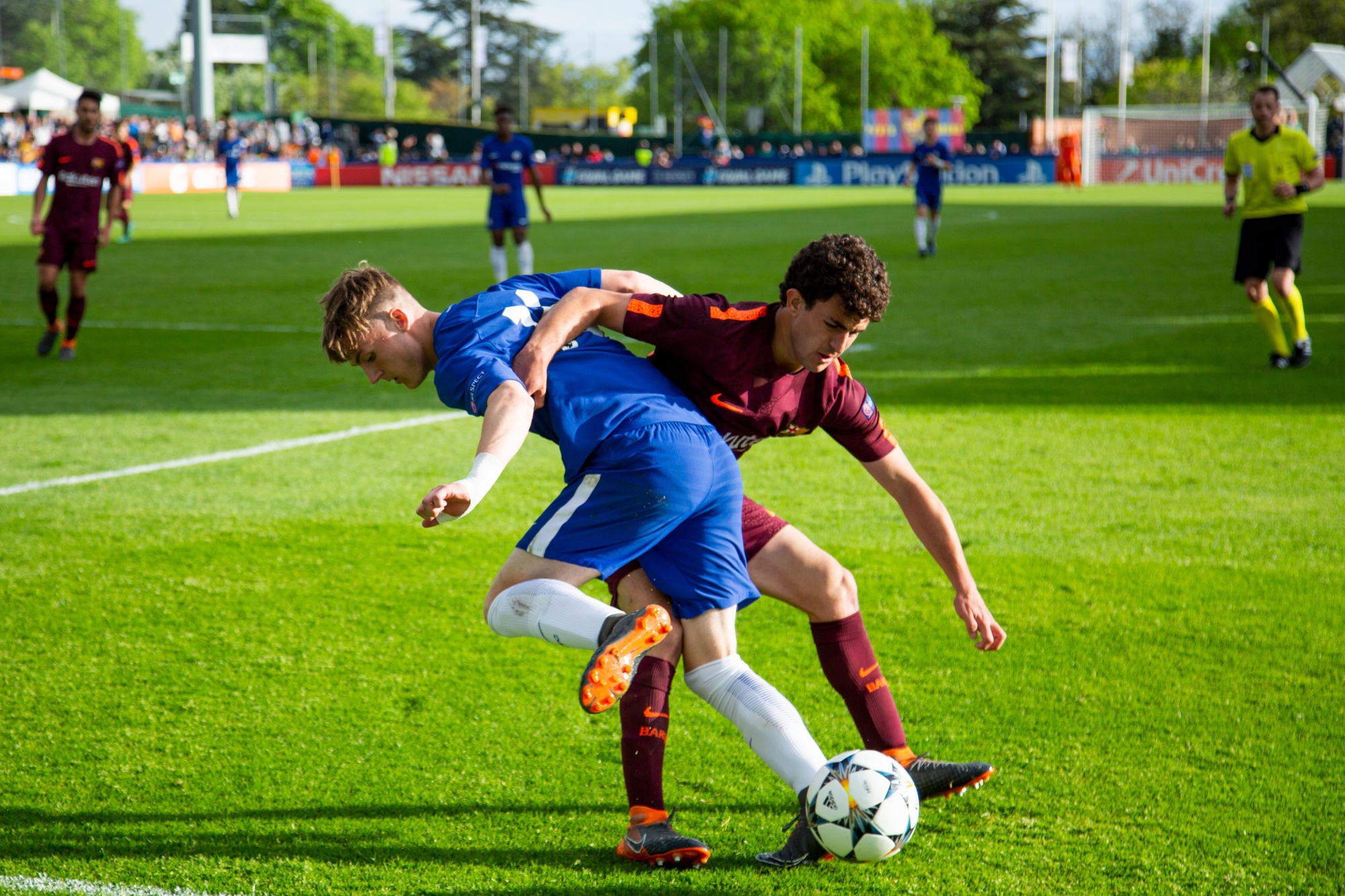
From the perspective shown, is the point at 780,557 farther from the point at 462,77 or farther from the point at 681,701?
the point at 462,77

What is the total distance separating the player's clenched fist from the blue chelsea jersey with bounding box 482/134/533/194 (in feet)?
49.4

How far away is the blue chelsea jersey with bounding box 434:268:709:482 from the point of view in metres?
2.99

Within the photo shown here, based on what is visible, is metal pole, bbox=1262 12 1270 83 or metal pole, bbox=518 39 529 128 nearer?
metal pole, bbox=518 39 529 128

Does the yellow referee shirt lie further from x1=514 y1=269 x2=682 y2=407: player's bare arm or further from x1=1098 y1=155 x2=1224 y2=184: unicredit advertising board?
x1=1098 y1=155 x2=1224 y2=184: unicredit advertising board

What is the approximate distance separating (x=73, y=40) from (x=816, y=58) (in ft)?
184

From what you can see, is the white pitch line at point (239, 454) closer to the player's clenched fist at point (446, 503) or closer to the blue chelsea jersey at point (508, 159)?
the player's clenched fist at point (446, 503)

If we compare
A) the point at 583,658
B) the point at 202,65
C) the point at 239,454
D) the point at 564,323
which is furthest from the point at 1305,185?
the point at 202,65

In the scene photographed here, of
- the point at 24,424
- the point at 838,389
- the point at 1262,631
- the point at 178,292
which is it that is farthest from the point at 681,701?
the point at 178,292

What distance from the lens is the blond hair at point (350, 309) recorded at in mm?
3037

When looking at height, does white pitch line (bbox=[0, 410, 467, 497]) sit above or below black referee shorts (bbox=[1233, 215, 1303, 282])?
below

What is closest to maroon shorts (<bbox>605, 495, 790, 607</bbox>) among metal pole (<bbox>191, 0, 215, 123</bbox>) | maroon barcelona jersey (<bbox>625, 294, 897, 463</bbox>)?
maroon barcelona jersey (<bbox>625, 294, 897, 463</bbox>)

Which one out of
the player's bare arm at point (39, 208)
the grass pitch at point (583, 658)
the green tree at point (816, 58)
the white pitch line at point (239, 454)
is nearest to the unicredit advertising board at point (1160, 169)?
the green tree at point (816, 58)

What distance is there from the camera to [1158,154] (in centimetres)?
5322

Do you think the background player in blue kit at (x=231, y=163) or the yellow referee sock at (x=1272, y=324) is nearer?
the yellow referee sock at (x=1272, y=324)
